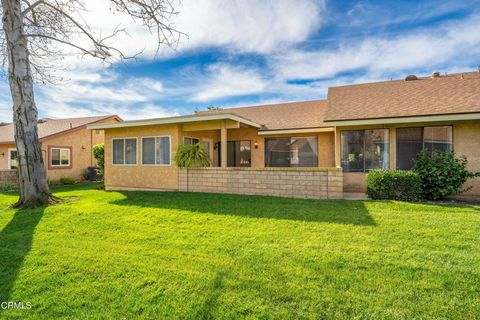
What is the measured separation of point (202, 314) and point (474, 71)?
16871 mm

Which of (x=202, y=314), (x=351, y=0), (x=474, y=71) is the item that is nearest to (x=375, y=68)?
(x=474, y=71)

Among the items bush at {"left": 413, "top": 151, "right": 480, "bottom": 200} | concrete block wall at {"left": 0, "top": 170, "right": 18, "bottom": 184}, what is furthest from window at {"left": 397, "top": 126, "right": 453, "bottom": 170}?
concrete block wall at {"left": 0, "top": 170, "right": 18, "bottom": 184}

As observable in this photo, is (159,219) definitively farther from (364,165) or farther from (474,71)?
(474,71)

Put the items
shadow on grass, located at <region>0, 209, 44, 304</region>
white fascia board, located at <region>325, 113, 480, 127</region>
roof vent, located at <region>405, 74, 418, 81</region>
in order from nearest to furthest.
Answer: shadow on grass, located at <region>0, 209, 44, 304</region>, white fascia board, located at <region>325, 113, 480, 127</region>, roof vent, located at <region>405, 74, 418, 81</region>

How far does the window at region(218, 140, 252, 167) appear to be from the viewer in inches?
545

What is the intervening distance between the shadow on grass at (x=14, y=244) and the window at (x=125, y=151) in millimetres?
4754

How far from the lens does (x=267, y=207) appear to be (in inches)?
275

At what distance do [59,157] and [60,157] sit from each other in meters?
0.07

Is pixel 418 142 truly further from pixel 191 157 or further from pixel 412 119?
pixel 191 157

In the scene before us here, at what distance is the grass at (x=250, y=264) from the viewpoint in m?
2.76

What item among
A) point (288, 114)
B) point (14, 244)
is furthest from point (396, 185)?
point (14, 244)

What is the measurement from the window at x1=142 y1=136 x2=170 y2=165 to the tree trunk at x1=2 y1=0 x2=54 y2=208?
156 inches

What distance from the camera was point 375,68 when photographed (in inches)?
555

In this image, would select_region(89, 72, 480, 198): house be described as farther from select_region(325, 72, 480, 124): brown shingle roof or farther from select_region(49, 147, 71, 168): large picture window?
select_region(49, 147, 71, 168): large picture window
